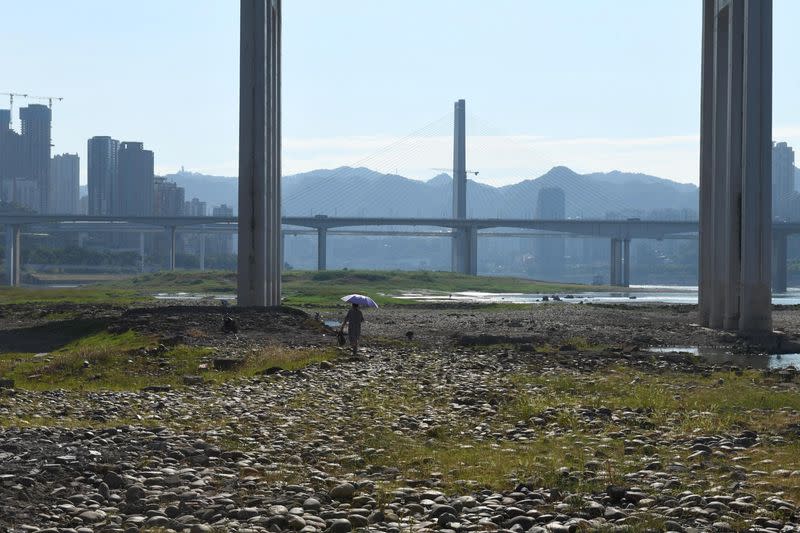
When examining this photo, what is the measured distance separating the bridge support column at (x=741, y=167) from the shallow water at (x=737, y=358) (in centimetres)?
466

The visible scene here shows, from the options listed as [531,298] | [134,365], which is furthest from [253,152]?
[531,298]

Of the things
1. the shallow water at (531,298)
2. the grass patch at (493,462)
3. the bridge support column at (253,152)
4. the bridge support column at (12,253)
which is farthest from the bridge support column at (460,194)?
the grass patch at (493,462)

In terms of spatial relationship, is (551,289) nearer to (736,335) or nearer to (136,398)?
(736,335)

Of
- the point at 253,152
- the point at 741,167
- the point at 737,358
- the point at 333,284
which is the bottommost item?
the point at 737,358

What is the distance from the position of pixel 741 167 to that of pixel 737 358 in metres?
10.1

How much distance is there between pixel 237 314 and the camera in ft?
127

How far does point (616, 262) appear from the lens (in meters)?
138

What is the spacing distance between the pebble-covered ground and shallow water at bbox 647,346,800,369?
3.93 m

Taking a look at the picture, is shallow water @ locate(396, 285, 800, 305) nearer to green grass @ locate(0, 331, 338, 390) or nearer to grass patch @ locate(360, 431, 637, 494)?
green grass @ locate(0, 331, 338, 390)

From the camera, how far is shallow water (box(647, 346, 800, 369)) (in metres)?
29.5

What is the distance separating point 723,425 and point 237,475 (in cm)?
724

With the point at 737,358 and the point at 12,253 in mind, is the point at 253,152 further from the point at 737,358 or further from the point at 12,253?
the point at 12,253

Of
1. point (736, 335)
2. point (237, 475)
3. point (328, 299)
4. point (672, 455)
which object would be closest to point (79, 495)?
point (237, 475)

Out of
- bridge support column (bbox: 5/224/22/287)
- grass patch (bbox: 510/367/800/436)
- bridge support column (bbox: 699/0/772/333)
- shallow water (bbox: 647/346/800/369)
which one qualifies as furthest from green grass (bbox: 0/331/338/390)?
bridge support column (bbox: 5/224/22/287)
